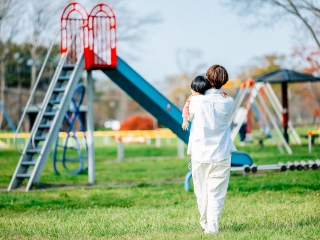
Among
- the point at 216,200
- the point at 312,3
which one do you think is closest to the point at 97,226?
the point at 216,200

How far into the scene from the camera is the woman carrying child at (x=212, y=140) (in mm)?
5180

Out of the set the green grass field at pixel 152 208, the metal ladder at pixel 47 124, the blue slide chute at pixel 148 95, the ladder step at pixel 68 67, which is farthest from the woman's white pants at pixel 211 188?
the ladder step at pixel 68 67

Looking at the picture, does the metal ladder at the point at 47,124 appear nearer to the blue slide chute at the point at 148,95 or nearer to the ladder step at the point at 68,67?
the ladder step at the point at 68,67

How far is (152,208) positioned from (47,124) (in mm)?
4350

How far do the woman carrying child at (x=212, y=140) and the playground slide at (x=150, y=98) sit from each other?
19.8 feet

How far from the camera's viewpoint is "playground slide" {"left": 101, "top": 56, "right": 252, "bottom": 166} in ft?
37.3

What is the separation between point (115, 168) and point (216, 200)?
391 inches

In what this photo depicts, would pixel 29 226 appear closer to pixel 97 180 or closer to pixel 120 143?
pixel 97 180

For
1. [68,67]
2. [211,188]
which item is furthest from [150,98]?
[211,188]

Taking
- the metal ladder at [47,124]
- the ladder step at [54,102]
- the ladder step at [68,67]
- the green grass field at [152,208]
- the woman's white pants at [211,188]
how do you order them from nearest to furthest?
1. the woman's white pants at [211,188]
2. the green grass field at [152,208]
3. the metal ladder at [47,124]
4. the ladder step at [54,102]
5. the ladder step at [68,67]

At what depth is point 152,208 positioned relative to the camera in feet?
24.8

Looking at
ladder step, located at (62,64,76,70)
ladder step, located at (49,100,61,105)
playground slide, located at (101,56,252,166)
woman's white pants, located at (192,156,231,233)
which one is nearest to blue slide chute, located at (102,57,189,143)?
playground slide, located at (101,56,252,166)

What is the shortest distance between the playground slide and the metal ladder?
0.85 m

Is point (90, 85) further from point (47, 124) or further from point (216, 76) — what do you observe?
point (216, 76)
